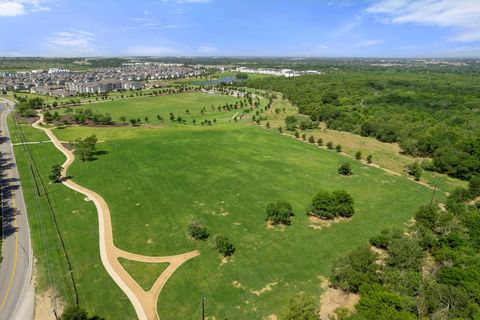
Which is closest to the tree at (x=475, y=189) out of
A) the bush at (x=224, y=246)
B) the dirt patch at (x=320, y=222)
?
the dirt patch at (x=320, y=222)

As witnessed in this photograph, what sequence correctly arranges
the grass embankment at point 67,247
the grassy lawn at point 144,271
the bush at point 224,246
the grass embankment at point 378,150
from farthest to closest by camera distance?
the grass embankment at point 378,150 → the bush at point 224,246 → the grassy lawn at point 144,271 → the grass embankment at point 67,247

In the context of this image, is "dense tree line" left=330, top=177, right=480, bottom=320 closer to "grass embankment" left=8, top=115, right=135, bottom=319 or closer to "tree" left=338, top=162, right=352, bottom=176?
"tree" left=338, top=162, right=352, bottom=176

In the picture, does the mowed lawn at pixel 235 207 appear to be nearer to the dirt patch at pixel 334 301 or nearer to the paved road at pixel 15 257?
the dirt patch at pixel 334 301

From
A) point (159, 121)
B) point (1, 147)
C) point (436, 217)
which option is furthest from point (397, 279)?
point (159, 121)

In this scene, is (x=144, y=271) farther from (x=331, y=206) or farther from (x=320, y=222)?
(x=331, y=206)

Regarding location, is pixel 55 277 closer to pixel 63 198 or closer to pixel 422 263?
pixel 63 198

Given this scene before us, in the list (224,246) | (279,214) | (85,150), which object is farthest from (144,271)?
(85,150)

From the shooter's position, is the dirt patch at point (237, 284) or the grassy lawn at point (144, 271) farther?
the grassy lawn at point (144, 271)
